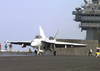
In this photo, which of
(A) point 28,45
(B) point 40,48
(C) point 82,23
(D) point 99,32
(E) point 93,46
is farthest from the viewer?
(D) point 99,32

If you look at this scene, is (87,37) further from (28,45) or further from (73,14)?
(28,45)

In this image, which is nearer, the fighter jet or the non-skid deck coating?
the non-skid deck coating

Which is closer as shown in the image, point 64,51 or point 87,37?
point 64,51

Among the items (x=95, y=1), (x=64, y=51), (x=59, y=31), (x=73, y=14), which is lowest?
(x=64, y=51)

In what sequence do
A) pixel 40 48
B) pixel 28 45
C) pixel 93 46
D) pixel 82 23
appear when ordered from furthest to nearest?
pixel 82 23
pixel 93 46
pixel 28 45
pixel 40 48

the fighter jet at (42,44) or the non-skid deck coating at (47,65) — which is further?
the fighter jet at (42,44)

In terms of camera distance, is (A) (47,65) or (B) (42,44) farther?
(B) (42,44)

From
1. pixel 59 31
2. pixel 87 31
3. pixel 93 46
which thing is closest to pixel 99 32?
pixel 87 31

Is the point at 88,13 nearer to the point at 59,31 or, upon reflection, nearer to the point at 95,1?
the point at 95,1

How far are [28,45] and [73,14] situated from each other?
33.7 meters

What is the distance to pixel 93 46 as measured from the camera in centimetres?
4459

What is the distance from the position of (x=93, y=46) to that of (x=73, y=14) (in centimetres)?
2339

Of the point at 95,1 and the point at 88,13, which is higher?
the point at 95,1

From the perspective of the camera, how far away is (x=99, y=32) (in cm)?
7038
